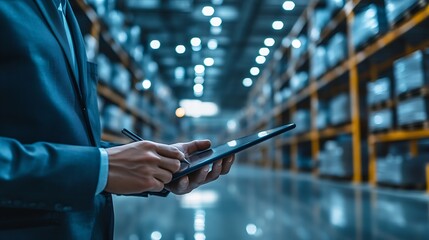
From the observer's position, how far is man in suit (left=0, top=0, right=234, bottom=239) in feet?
1.47

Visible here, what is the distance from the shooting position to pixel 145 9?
378 centimetres

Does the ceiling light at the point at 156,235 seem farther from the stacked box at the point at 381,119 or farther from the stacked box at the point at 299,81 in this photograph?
the stacked box at the point at 299,81

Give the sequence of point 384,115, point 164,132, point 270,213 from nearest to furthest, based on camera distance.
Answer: point 270,213
point 384,115
point 164,132

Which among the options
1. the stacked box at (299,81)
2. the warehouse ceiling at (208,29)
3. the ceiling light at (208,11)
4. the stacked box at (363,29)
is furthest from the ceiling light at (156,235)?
the stacked box at (299,81)

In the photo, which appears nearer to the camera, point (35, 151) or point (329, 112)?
point (35, 151)

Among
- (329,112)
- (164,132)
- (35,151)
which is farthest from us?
(164,132)

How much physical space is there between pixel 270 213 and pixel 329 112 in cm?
402

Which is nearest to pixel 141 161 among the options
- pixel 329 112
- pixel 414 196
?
pixel 414 196

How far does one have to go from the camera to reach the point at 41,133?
0.53 meters

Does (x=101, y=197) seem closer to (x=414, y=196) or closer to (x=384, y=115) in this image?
(x=414, y=196)

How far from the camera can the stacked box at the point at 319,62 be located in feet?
18.9

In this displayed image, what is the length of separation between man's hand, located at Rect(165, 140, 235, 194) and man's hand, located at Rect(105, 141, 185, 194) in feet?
0.35

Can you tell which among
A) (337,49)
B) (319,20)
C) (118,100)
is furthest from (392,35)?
(118,100)

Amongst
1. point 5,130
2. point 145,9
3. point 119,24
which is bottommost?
point 5,130
